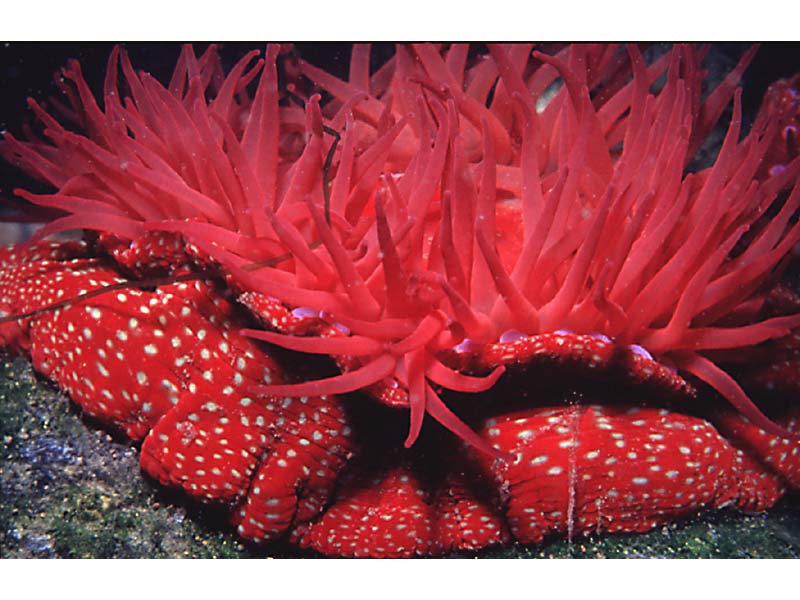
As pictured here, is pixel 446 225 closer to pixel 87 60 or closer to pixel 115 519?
pixel 115 519

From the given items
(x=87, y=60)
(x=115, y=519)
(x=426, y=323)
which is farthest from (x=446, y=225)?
(x=87, y=60)

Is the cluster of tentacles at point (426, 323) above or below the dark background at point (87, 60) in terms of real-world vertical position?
below

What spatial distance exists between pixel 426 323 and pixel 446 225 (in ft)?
0.75

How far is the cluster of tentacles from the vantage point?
1.51 meters

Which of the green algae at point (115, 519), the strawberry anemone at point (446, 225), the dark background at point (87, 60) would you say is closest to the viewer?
the strawberry anemone at point (446, 225)

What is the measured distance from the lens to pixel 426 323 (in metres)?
1.47

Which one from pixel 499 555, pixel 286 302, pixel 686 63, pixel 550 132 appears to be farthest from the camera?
pixel 550 132

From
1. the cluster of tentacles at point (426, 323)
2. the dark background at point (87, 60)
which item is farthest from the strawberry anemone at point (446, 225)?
the dark background at point (87, 60)

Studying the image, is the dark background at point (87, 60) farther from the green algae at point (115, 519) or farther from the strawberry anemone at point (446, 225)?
the green algae at point (115, 519)

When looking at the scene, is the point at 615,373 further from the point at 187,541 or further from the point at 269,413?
the point at 187,541

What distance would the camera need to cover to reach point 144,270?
185 cm

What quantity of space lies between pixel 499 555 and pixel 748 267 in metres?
1.02

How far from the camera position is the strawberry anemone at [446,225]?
148 centimetres
